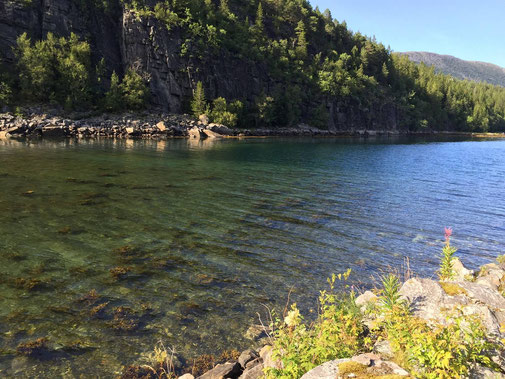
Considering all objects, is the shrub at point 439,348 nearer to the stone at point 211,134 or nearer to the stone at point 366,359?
the stone at point 366,359

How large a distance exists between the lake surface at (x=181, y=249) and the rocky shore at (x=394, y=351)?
2.90 feet

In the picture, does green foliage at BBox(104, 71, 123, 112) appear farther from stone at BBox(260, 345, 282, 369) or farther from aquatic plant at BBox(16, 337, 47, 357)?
stone at BBox(260, 345, 282, 369)

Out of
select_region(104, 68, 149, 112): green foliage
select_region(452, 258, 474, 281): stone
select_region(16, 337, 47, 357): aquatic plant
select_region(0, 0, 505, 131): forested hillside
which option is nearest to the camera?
select_region(16, 337, 47, 357): aquatic plant

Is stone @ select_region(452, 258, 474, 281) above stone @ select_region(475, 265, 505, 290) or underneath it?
underneath

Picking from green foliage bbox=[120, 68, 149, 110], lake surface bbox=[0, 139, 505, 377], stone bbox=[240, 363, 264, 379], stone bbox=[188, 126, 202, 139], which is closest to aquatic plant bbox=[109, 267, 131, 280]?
lake surface bbox=[0, 139, 505, 377]

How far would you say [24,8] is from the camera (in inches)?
3295

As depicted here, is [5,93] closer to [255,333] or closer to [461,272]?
[255,333]

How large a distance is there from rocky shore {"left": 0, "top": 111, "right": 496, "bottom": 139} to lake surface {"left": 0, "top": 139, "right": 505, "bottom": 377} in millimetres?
44367

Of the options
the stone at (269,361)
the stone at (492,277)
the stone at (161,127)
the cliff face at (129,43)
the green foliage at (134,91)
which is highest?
the cliff face at (129,43)

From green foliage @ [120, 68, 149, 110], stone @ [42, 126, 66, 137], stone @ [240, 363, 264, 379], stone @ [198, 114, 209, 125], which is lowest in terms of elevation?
stone @ [240, 363, 264, 379]

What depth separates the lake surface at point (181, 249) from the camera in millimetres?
7625

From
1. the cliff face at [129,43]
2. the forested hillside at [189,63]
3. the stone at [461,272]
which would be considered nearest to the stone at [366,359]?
the stone at [461,272]

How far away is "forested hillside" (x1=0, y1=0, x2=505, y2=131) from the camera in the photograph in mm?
80750

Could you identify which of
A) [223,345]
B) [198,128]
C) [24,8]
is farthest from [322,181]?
[24,8]
